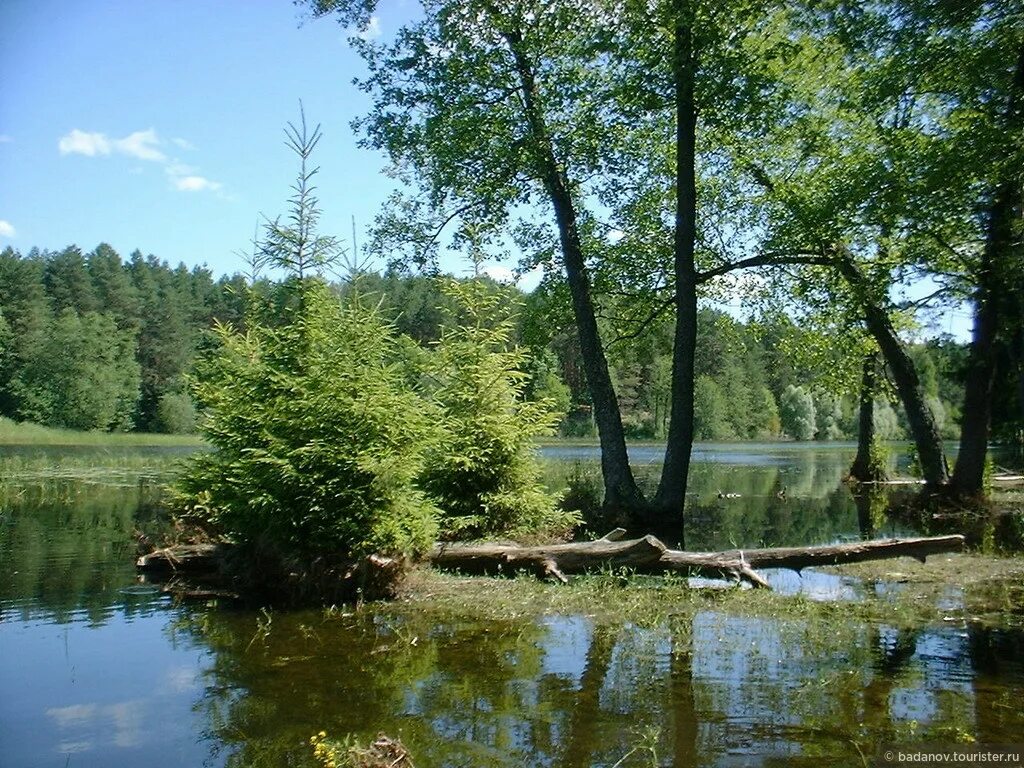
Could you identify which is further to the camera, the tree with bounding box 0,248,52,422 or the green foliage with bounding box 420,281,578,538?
the tree with bounding box 0,248,52,422

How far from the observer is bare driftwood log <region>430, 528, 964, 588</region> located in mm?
9977

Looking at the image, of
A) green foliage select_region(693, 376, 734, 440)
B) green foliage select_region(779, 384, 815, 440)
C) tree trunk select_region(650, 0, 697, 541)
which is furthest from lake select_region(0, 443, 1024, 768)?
green foliage select_region(779, 384, 815, 440)

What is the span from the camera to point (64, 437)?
54625 millimetres

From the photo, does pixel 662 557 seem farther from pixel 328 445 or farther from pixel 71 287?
pixel 71 287

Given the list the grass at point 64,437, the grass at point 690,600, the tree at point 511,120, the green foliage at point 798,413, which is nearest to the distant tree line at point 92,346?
the grass at point 64,437

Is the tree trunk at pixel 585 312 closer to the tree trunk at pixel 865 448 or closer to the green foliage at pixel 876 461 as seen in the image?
the tree trunk at pixel 865 448

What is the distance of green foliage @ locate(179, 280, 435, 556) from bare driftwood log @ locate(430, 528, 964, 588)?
163 cm

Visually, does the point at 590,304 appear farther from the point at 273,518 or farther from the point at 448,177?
the point at 273,518

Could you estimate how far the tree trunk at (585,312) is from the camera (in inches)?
631

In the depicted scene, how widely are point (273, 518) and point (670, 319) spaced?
40.2 ft

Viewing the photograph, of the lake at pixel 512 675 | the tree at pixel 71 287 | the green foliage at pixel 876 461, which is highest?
the tree at pixel 71 287

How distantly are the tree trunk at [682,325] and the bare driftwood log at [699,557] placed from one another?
523cm

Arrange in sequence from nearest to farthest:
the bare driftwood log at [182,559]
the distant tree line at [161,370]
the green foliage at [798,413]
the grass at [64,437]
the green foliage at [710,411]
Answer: the bare driftwood log at [182,559] < the grass at [64,437] < the distant tree line at [161,370] < the green foliage at [798,413] < the green foliage at [710,411]

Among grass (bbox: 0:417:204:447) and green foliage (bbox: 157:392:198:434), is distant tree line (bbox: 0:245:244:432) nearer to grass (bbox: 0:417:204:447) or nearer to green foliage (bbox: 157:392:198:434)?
green foliage (bbox: 157:392:198:434)
